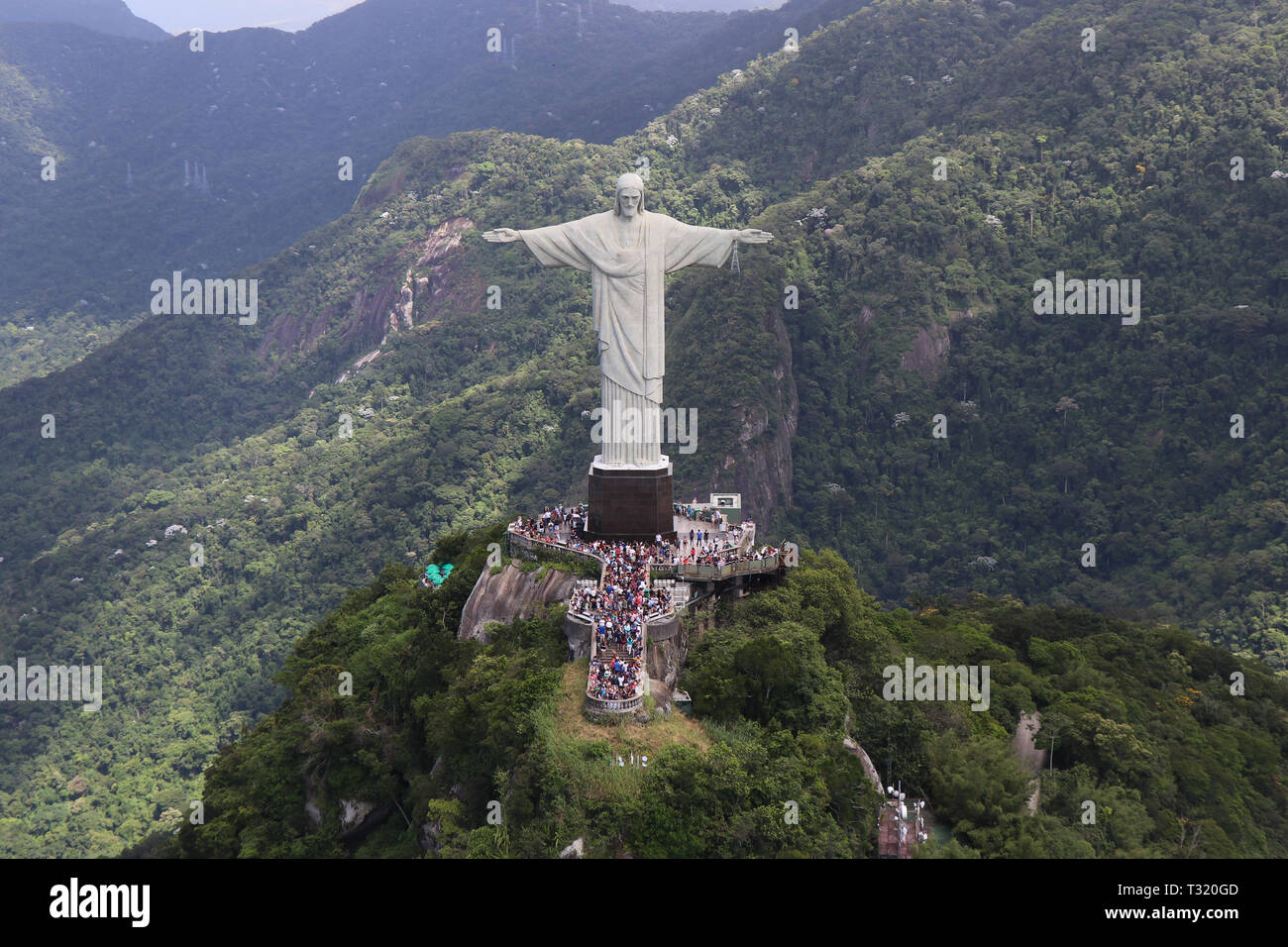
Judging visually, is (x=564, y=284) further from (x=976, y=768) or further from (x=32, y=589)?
(x=976, y=768)

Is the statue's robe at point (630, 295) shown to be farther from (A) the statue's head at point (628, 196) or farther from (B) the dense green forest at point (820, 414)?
(B) the dense green forest at point (820, 414)

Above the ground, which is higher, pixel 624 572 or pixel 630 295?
pixel 630 295

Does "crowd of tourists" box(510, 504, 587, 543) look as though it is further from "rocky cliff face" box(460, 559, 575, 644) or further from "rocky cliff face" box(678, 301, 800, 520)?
"rocky cliff face" box(678, 301, 800, 520)

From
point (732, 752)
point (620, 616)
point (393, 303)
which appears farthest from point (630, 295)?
point (393, 303)

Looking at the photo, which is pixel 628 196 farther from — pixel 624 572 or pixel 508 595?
pixel 508 595

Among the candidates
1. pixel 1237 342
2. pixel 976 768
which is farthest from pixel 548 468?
pixel 976 768

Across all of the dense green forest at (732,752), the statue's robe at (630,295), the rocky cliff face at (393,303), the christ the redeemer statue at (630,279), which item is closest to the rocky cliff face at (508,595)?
the dense green forest at (732,752)
